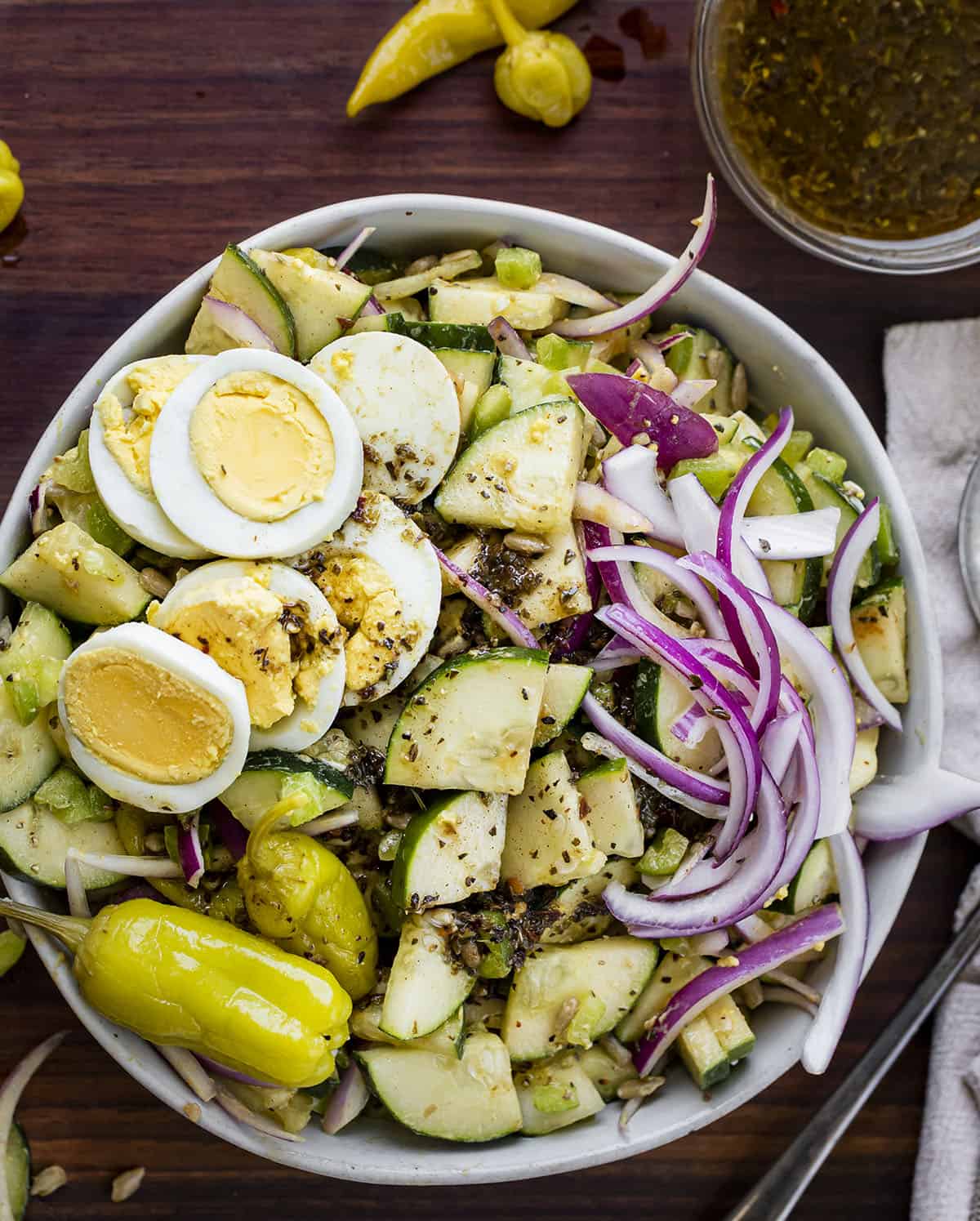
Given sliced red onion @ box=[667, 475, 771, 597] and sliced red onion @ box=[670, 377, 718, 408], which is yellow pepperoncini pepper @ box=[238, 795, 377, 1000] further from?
sliced red onion @ box=[670, 377, 718, 408]

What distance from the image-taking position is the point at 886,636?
2387 millimetres

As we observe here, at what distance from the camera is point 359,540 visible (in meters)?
2.07

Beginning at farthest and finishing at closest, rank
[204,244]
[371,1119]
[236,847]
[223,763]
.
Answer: [204,244]
[371,1119]
[236,847]
[223,763]

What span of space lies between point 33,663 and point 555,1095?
1.33 metres

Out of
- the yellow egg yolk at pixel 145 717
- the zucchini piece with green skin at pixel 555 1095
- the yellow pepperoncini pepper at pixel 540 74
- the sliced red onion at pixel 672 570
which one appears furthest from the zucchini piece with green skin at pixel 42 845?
the yellow pepperoncini pepper at pixel 540 74

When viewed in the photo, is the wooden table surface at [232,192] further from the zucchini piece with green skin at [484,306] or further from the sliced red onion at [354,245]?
the zucchini piece with green skin at [484,306]

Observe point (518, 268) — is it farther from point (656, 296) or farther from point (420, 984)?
point (420, 984)

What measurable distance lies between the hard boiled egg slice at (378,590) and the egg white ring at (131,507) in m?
0.22

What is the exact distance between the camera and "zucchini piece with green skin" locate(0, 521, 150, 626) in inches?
79.4

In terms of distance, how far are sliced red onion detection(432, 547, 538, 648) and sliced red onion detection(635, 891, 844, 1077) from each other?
2.62 feet

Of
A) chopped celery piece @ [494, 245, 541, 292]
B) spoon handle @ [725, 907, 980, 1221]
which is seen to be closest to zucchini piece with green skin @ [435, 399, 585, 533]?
chopped celery piece @ [494, 245, 541, 292]

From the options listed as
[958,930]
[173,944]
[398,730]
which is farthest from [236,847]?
[958,930]

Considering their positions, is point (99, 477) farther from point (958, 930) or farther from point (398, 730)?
point (958, 930)

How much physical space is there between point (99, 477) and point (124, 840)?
71 cm
